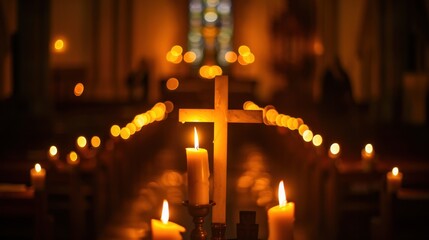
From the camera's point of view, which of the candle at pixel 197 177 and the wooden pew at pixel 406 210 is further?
the wooden pew at pixel 406 210

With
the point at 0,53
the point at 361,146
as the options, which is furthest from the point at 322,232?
the point at 0,53

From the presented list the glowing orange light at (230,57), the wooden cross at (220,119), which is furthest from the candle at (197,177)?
the glowing orange light at (230,57)

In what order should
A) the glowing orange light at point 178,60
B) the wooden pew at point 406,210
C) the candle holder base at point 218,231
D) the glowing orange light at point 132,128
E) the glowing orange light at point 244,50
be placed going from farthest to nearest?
the glowing orange light at point 244,50, the glowing orange light at point 178,60, the glowing orange light at point 132,128, the wooden pew at point 406,210, the candle holder base at point 218,231

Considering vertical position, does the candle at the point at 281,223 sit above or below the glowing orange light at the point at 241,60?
below

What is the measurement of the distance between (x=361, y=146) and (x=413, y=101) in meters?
5.16

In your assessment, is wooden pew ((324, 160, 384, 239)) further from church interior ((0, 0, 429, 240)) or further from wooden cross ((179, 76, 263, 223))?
wooden cross ((179, 76, 263, 223))

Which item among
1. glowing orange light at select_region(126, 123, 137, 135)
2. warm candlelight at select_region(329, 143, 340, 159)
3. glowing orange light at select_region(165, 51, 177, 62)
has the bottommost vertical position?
warm candlelight at select_region(329, 143, 340, 159)

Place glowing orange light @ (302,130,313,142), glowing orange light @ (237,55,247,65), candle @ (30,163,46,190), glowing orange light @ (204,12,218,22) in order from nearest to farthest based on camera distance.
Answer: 1. candle @ (30,163,46,190)
2. glowing orange light @ (302,130,313,142)
3. glowing orange light @ (237,55,247,65)
4. glowing orange light @ (204,12,218,22)

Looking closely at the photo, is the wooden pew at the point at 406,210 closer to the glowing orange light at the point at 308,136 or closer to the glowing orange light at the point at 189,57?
the glowing orange light at the point at 308,136

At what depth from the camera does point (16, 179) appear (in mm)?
8188

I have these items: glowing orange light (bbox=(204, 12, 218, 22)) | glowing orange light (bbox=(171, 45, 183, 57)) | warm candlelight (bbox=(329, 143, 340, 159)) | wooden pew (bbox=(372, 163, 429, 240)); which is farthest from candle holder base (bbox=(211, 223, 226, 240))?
glowing orange light (bbox=(204, 12, 218, 22))

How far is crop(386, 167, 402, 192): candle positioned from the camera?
5368 millimetres

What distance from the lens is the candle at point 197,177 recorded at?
304 centimetres

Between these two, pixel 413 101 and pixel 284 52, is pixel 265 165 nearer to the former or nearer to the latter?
pixel 413 101
